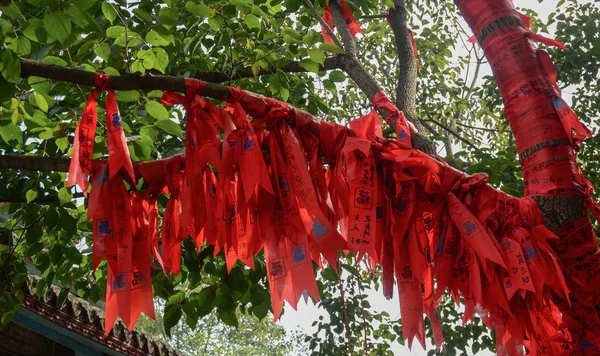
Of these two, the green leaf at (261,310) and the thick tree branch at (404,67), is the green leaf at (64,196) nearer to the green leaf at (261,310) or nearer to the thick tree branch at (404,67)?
the green leaf at (261,310)

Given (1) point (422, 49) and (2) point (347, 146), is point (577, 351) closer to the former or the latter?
(2) point (347, 146)

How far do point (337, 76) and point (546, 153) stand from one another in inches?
52.0

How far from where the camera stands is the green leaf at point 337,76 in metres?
3.57

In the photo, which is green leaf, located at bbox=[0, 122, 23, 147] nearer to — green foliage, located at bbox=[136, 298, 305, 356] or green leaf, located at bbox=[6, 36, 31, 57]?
green leaf, located at bbox=[6, 36, 31, 57]

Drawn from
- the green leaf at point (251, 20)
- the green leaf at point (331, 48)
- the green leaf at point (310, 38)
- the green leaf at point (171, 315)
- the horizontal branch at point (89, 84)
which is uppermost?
the green leaf at point (251, 20)

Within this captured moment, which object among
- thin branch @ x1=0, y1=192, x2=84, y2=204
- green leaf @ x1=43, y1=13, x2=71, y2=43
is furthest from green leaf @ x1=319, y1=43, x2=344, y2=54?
thin branch @ x1=0, y1=192, x2=84, y2=204

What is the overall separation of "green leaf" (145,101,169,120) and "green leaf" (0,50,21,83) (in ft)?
2.44

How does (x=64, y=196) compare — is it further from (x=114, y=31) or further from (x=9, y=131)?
(x=114, y=31)

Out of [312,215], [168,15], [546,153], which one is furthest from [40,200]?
[546,153]

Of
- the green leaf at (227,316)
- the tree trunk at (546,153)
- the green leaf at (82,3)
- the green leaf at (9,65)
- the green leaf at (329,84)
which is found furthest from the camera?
the green leaf at (329,84)

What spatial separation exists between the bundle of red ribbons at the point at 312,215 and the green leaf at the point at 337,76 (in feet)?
3.76

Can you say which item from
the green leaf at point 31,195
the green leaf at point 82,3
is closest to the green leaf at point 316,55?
the green leaf at point 82,3

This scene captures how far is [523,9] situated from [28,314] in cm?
554

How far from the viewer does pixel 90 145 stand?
6.43 feet
